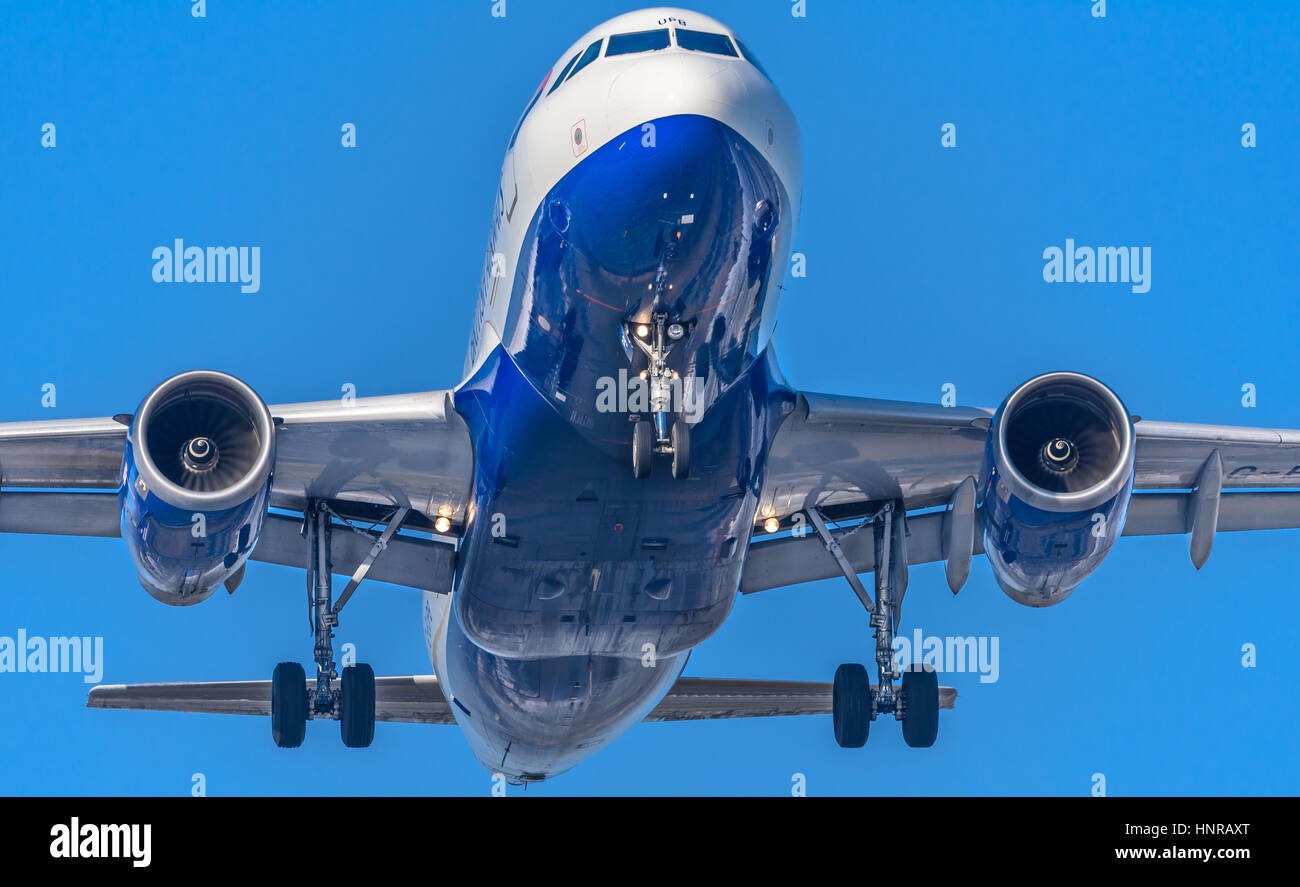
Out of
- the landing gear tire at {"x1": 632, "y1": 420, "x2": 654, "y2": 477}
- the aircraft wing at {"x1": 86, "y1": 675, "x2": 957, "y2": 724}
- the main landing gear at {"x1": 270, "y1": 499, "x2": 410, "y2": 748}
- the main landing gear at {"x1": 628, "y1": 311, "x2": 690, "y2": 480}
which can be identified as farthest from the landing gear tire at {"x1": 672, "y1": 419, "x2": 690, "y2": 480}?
the aircraft wing at {"x1": 86, "y1": 675, "x2": 957, "y2": 724}

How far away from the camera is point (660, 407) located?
17297mm

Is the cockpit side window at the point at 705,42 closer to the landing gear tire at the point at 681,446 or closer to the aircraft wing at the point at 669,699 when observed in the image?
the landing gear tire at the point at 681,446

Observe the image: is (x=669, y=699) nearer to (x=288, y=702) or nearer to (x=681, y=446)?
(x=288, y=702)

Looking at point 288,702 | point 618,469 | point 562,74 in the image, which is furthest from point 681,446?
point 288,702

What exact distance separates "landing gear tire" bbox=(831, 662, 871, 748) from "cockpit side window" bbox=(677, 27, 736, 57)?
966 centimetres

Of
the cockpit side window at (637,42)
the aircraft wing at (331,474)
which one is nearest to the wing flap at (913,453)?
the aircraft wing at (331,474)

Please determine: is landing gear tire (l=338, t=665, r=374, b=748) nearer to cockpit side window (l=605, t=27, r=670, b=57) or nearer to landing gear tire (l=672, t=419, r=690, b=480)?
landing gear tire (l=672, t=419, r=690, b=480)

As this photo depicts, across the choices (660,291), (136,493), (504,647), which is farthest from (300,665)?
(660,291)

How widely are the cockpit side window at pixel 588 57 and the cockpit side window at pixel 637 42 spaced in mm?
156

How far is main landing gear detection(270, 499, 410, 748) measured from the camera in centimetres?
2167

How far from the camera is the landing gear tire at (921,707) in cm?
2288

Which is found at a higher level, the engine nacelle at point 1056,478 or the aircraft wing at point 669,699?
the engine nacelle at point 1056,478

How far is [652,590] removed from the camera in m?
20.0

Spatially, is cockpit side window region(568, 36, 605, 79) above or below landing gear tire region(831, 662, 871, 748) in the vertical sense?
above
